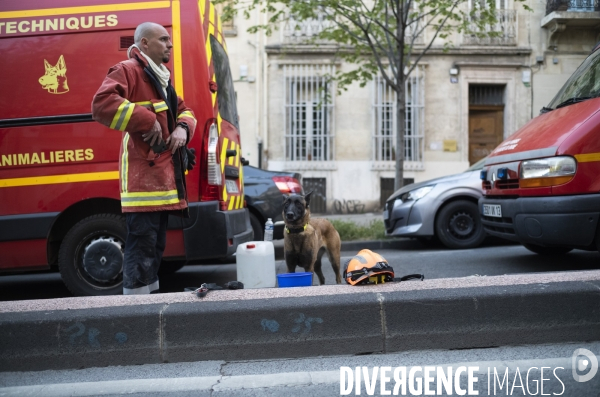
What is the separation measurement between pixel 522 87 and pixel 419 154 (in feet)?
12.1

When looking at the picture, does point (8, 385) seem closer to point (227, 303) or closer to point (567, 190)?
point (227, 303)

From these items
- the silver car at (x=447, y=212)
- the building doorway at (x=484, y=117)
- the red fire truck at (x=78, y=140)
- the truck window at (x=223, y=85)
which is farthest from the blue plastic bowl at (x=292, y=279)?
the building doorway at (x=484, y=117)

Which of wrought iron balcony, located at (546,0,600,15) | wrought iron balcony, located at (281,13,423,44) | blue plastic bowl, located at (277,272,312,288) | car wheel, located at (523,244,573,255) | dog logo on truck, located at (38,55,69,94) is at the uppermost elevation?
wrought iron balcony, located at (546,0,600,15)

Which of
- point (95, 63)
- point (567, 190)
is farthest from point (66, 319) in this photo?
point (567, 190)

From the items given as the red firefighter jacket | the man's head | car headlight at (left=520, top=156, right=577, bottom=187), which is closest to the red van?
car headlight at (left=520, top=156, right=577, bottom=187)

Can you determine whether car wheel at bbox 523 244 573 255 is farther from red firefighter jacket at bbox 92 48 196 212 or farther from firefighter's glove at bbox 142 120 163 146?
firefighter's glove at bbox 142 120 163 146

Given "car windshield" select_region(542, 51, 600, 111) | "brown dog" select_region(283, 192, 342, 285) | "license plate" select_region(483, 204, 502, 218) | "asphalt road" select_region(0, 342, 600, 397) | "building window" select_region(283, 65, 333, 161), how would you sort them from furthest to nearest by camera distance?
"building window" select_region(283, 65, 333, 161), "license plate" select_region(483, 204, 502, 218), "car windshield" select_region(542, 51, 600, 111), "brown dog" select_region(283, 192, 342, 285), "asphalt road" select_region(0, 342, 600, 397)

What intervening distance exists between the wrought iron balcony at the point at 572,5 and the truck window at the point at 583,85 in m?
11.7

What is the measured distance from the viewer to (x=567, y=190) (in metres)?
4.56

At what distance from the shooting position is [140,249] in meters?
3.64

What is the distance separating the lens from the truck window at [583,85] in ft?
16.5

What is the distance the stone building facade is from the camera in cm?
1578

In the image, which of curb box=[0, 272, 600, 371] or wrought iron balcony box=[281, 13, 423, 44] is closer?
curb box=[0, 272, 600, 371]

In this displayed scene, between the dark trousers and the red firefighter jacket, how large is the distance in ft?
0.28
